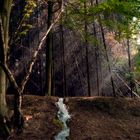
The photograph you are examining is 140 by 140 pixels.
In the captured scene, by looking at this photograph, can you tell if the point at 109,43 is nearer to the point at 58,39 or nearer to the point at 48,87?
the point at 58,39

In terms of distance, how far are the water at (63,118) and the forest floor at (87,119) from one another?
0.43 ft

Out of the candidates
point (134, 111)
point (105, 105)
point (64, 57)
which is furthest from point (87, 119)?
point (64, 57)

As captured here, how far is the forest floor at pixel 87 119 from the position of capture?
1123 centimetres

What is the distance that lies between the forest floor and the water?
0.13 metres

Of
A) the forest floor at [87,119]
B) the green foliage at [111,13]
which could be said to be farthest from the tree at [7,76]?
the green foliage at [111,13]

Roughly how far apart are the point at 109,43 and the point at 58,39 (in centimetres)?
425

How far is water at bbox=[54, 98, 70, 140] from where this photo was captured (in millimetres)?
11078

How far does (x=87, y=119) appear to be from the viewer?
1240 cm

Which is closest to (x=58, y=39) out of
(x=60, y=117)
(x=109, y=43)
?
(x=109, y=43)

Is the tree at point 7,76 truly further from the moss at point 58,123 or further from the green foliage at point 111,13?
the green foliage at point 111,13

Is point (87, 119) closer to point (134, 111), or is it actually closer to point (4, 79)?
point (134, 111)

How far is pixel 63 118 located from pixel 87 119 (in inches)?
33.5

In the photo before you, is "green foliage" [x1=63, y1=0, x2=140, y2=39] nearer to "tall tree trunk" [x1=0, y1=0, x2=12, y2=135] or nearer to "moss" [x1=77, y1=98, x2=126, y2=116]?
"moss" [x1=77, y1=98, x2=126, y2=116]

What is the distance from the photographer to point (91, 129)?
11.7 m
